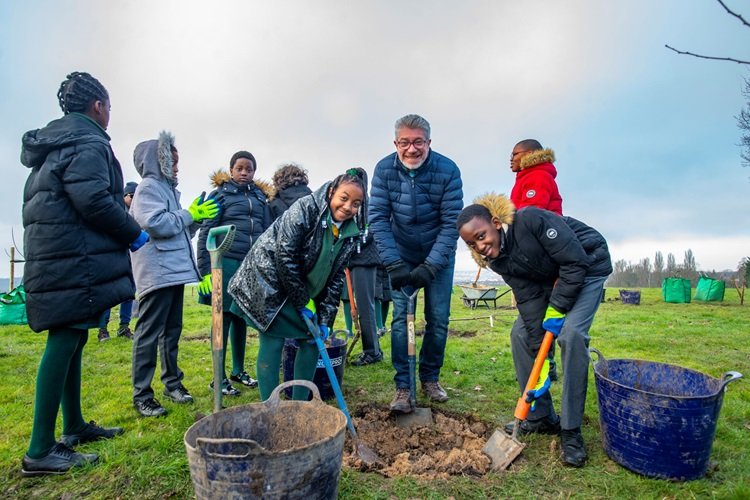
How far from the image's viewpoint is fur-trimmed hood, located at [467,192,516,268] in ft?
10.2

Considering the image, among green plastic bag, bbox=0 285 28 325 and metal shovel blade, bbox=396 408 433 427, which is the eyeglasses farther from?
green plastic bag, bbox=0 285 28 325

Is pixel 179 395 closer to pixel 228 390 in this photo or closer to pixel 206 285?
pixel 228 390

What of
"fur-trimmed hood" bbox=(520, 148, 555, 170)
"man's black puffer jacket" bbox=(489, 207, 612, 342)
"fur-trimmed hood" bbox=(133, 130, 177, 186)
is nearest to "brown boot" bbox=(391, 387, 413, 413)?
"man's black puffer jacket" bbox=(489, 207, 612, 342)

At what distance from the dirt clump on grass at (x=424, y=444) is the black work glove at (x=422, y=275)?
1123mm

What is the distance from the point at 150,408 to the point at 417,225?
2697 millimetres

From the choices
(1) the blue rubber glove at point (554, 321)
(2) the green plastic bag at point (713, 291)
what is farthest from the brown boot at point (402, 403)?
(2) the green plastic bag at point (713, 291)

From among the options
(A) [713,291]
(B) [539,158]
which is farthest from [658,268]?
(B) [539,158]

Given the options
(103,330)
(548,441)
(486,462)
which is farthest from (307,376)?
(103,330)

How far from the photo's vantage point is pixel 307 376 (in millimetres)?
3227

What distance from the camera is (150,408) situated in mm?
3520

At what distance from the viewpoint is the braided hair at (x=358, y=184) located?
305 centimetres

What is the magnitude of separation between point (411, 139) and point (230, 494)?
2.94 metres

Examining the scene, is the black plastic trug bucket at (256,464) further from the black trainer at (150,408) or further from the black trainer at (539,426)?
the black trainer at (539,426)

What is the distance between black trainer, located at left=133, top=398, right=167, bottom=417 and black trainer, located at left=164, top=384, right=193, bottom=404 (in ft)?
0.85
